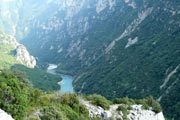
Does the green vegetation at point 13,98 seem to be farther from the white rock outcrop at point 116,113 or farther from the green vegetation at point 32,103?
the white rock outcrop at point 116,113

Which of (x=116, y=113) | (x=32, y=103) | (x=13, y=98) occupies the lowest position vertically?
(x=13, y=98)

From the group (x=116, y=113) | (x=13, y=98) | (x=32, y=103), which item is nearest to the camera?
(x=13, y=98)

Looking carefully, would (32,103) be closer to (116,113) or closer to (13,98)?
(13,98)

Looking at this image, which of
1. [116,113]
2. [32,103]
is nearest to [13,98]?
[32,103]

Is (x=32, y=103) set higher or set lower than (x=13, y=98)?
higher

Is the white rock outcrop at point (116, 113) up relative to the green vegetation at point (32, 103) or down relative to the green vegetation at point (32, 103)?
up

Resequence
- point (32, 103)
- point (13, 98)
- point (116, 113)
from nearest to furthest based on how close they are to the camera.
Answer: point (13, 98), point (32, 103), point (116, 113)

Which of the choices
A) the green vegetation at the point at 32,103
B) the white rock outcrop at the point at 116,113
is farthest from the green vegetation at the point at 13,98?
the white rock outcrop at the point at 116,113

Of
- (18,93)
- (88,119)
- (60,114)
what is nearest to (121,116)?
(88,119)

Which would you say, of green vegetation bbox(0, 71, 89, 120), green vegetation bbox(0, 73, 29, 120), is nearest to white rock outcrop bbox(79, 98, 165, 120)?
green vegetation bbox(0, 71, 89, 120)

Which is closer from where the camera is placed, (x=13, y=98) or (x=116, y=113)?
(x=13, y=98)

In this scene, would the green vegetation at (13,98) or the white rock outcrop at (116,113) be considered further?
the white rock outcrop at (116,113)

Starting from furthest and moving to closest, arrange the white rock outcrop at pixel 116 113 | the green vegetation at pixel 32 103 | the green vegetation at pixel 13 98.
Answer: the white rock outcrop at pixel 116 113 < the green vegetation at pixel 32 103 < the green vegetation at pixel 13 98

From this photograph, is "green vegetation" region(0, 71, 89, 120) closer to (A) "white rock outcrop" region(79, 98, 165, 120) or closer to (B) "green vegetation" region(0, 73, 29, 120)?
(B) "green vegetation" region(0, 73, 29, 120)
